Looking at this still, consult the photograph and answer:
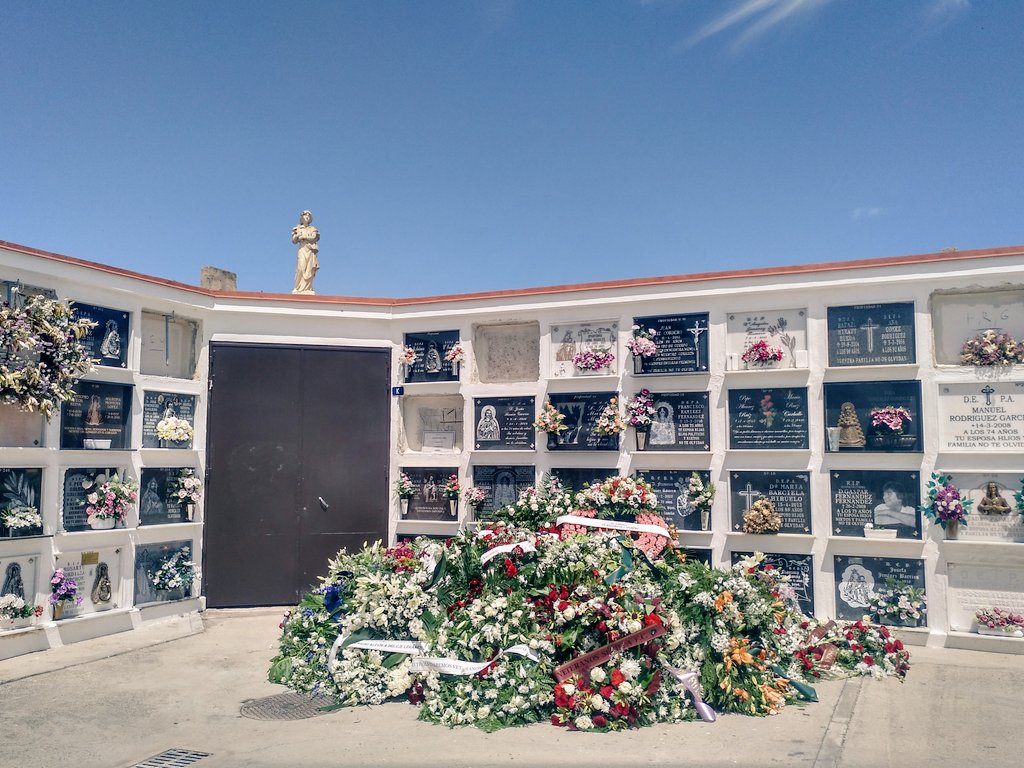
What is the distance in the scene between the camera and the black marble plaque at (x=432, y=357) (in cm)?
1027

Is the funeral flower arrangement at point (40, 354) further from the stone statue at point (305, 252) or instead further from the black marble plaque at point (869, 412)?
the black marble plaque at point (869, 412)

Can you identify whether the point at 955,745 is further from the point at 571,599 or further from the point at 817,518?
the point at 817,518

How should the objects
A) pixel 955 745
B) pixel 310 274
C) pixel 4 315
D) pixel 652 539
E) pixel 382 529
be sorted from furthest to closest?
pixel 310 274 → pixel 382 529 → pixel 652 539 → pixel 4 315 → pixel 955 745

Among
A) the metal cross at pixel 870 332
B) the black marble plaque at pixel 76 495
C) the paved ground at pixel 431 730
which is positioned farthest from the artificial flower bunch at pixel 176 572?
the metal cross at pixel 870 332

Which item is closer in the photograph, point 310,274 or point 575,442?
point 575,442

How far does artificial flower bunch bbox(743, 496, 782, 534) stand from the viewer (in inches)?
334

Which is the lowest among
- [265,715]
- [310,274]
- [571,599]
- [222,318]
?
[265,715]

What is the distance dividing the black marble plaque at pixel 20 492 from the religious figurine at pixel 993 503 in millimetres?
8944

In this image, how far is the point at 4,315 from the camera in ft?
23.7

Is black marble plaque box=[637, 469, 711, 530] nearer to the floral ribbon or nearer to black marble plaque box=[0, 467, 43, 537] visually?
the floral ribbon

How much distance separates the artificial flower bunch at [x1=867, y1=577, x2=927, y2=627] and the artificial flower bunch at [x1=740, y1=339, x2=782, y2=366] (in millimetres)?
2463

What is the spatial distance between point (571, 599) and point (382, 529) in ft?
15.1

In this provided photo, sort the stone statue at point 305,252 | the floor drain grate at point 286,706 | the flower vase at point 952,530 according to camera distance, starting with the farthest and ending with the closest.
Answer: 1. the stone statue at point 305,252
2. the flower vase at point 952,530
3. the floor drain grate at point 286,706

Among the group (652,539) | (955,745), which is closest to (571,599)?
(652,539)
